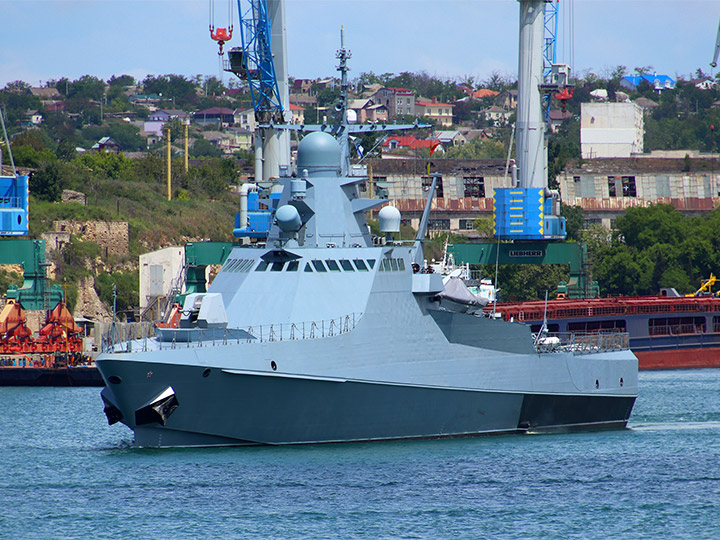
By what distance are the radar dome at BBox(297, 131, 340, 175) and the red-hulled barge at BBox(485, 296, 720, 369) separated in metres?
33.8

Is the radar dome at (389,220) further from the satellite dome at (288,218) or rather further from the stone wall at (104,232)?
the stone wall at (104,232)

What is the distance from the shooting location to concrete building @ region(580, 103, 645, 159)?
128625 mm

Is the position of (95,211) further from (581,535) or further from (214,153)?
(214,153)

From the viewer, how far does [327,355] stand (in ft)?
98.3

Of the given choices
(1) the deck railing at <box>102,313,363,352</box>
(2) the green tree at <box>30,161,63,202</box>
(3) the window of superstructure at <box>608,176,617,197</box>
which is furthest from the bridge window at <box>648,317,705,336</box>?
(1) the deck railing at <box>102,313,363,352</box>

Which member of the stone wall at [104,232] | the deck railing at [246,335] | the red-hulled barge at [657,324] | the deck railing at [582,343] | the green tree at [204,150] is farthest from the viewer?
the green tree at [204,150]

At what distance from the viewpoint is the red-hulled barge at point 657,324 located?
6725 cm

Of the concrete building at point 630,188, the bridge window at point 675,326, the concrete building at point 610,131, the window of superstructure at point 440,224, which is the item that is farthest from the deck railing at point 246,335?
the concrete building at point 610,131

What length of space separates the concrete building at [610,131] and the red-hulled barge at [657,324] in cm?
5982

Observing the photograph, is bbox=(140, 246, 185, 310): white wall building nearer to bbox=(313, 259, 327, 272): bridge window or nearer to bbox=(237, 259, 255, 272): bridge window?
bbox=(237, 259, 255, 272): bridge window

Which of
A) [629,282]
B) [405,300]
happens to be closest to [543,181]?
[629,282]

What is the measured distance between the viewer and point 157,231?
272 feet

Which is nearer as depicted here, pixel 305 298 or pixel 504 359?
pixel 305 298

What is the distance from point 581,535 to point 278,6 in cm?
4854
